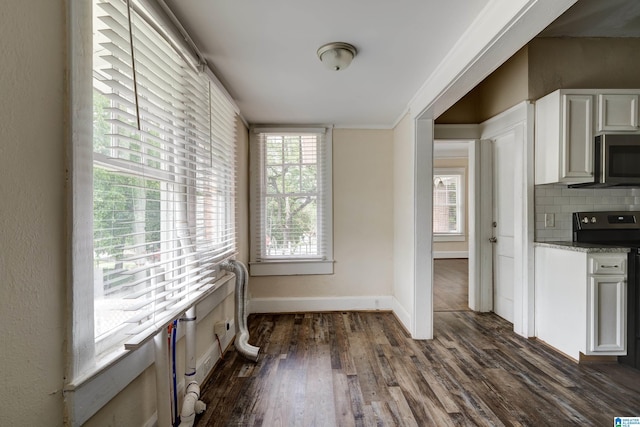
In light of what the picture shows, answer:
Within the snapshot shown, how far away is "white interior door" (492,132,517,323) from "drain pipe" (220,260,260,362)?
2.75 m

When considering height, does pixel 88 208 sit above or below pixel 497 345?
above

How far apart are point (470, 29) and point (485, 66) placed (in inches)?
9.5

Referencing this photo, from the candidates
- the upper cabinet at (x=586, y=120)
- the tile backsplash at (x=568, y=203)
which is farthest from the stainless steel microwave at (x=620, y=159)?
the tile backsplash at (x=568, y=203)

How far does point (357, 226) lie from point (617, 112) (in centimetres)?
257

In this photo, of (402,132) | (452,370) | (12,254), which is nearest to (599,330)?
(452,370)

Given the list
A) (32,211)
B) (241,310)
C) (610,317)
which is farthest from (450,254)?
(32,211)

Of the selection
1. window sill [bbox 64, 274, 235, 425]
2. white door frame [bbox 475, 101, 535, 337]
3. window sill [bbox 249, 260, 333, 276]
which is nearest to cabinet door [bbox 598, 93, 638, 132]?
white door frame [bbox 475, 101, 535, 337]

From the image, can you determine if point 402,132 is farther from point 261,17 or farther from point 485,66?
point 261,17

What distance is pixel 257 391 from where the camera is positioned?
200 centimetres

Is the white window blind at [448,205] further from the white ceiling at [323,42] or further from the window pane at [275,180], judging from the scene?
the window pane at [275,180]

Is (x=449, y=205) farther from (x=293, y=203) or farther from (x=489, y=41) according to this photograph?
(x=489, y=41)

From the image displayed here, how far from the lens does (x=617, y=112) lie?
2.48 m

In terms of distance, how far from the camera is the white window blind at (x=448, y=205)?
736 cm

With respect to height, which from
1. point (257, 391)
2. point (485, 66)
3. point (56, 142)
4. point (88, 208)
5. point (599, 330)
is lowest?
point (257, 391)
